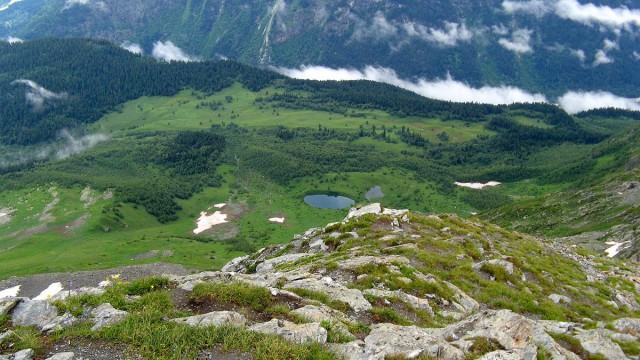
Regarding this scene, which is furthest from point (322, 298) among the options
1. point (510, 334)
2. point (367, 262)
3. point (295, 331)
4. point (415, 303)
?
point (510, 334)

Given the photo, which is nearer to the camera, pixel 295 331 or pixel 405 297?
pixel 295 331

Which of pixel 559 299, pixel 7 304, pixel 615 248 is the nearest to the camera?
pixel 7 304

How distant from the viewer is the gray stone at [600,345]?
18.3m

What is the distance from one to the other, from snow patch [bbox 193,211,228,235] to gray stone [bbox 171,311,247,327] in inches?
6184

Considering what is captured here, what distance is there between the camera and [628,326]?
2288 centimetres

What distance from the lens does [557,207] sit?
136m

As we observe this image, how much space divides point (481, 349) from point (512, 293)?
15106 millimetres

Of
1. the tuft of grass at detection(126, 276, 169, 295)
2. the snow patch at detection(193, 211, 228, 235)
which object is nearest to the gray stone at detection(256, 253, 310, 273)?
the tuft of grass at detection(126, 276, 169, 295)

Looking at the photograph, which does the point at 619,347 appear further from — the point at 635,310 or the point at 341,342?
the point at 635,310

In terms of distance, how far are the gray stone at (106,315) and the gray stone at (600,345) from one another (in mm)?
20561

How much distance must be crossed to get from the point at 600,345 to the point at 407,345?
32.7 ft

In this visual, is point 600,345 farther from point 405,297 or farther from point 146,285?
point 146,285

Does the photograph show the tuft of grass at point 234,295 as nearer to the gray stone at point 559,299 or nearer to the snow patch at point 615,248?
Result: the gray stone at point 559,299

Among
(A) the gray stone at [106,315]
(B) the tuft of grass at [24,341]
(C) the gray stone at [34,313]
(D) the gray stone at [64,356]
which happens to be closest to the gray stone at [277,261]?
(A) the gray stone at [106,315]
